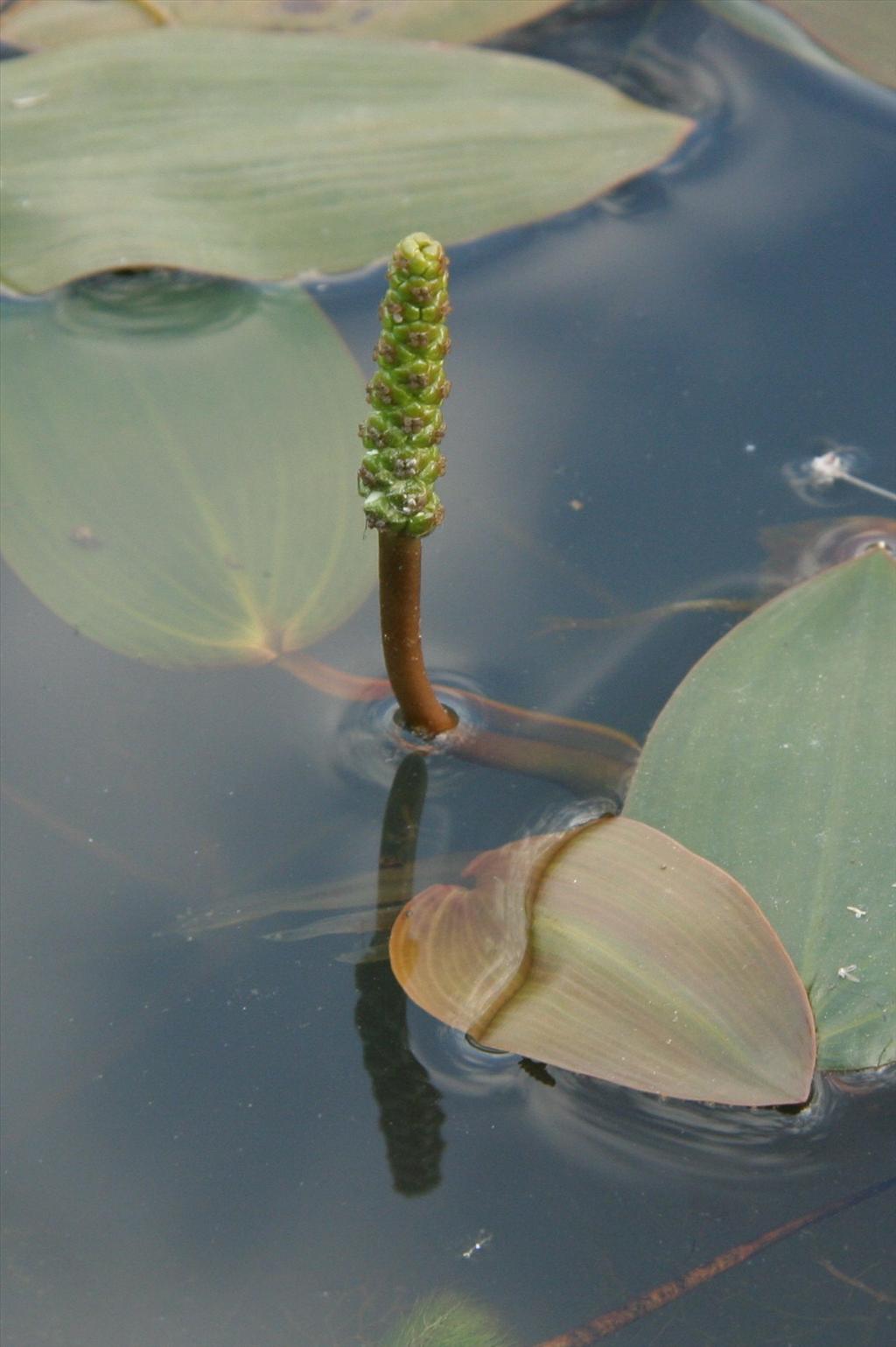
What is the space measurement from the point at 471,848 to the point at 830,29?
196 centimetres

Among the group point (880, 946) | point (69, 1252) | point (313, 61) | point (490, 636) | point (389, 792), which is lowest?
point (69, 1252)

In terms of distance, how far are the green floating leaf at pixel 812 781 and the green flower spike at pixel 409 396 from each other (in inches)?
18.9

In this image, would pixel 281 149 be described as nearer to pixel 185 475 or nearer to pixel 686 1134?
pixel 185 475

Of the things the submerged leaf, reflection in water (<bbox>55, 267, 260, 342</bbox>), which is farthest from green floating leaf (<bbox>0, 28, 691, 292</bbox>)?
the submerged leaf

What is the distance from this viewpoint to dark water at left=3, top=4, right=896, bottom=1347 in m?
1.34

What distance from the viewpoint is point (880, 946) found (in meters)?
1.37

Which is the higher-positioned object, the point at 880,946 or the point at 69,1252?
the point at 880,946

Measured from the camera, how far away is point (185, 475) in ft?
6.26

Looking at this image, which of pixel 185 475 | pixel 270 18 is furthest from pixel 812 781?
pixel 270 18

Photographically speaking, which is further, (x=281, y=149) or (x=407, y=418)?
(x=281, y=149)

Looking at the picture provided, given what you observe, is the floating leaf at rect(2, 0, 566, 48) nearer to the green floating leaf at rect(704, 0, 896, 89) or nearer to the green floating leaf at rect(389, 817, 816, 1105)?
the green floating leaf at rect(704, 0, 896, 89)

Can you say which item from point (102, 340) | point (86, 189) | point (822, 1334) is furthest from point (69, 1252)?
point (86, 189)

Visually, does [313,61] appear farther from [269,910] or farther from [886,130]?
[269,910]

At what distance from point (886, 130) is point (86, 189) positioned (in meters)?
1.54
